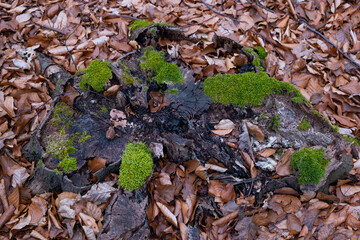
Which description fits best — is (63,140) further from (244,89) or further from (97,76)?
(244,89)

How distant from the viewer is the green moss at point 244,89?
2561mm

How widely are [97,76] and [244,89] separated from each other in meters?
1.44

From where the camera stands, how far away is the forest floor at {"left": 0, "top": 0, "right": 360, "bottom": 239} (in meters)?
2.34

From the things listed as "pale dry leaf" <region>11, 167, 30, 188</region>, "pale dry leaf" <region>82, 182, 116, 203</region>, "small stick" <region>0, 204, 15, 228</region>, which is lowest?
"small stick" <region>0, 204, 15, 228</region>

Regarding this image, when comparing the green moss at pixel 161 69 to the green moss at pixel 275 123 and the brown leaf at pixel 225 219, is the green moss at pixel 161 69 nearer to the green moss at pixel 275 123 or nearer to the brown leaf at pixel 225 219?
the green moss at pixel 275 123

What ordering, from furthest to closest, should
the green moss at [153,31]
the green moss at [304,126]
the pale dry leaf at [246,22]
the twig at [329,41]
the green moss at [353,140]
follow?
the pale dry leaf at [246,22]
the twig at [329,41]
the green moss at [153,31]
the green moss at [353,140]
the green moss at [304,126]

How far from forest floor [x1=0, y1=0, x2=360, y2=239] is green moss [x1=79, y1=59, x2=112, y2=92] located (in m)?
0.16

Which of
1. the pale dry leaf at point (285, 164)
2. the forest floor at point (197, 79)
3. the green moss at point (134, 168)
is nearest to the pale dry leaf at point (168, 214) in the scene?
the forest floor at point (197, 79)

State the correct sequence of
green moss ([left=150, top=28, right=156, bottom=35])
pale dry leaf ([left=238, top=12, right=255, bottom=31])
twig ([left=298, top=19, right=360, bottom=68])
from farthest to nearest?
pale dry leaf ([left=238, top=12, right=255, bottom=31]) < twig ([left=298, top=19, right=360, bottom=68]) < green moss ([left=150, top=28, right=156, bottom=35])

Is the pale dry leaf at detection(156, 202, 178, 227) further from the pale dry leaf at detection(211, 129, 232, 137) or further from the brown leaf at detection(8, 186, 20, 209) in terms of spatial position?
the brown leaf at detection(8, 186, 20, 209)

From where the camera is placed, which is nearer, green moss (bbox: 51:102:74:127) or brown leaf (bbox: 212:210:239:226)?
brown leaf (bbox: 212:210:239:226)

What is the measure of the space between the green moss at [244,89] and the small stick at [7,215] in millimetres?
2096

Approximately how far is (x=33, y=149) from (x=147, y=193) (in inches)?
48.6

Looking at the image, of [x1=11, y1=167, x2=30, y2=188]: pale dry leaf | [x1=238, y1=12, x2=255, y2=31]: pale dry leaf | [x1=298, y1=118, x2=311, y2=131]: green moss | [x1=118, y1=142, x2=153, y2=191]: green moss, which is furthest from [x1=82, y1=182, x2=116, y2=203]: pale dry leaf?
[x1=238, y1=12, x2=255, y2=31]: pale dry leaf
